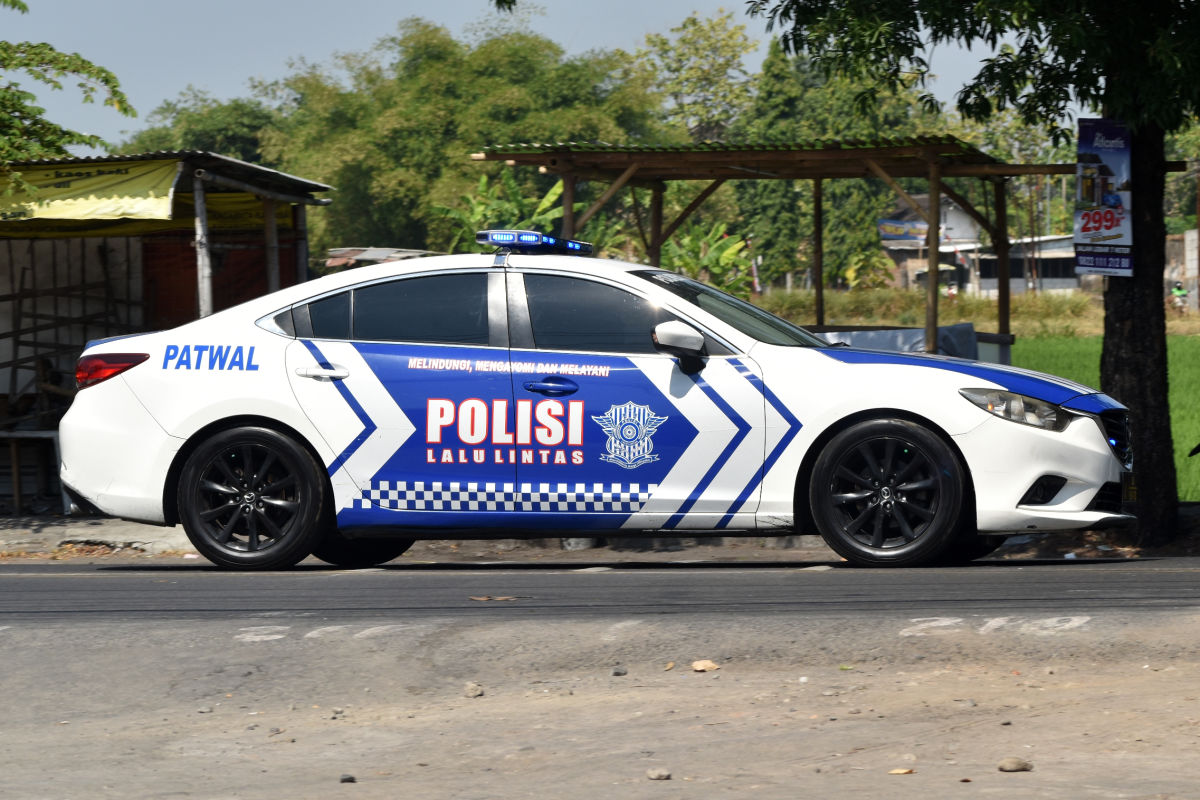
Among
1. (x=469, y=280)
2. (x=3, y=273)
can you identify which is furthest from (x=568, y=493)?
(x=3, y=273)

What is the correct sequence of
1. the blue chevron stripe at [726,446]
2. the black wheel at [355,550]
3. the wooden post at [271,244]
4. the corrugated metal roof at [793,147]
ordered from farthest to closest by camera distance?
the wooden post at [271,244], the corrugated metal roof at [793,147], the black wheel at [355,550], the blue chevron stripe at [726,446]

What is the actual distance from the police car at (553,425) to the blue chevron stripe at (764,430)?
11mm

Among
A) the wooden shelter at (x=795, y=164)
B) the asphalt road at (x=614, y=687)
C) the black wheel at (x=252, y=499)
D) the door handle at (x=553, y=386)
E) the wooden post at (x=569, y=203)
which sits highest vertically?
the wooden shelter at (x=795, y=164)

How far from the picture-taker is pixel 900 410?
7.27 meters

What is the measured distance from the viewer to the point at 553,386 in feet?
24.8

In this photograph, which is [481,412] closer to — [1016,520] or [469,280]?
[469,280]

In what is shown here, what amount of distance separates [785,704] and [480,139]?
184ft

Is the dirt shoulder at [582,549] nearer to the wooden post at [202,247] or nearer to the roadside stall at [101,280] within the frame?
the wooden post at [202,247]

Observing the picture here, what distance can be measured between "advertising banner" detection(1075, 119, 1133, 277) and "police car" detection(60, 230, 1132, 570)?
2480 millimetres

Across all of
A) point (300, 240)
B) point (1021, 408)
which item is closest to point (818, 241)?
point (300, 240)

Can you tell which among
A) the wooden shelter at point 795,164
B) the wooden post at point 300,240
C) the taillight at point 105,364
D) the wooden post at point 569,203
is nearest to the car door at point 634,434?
the taillight at point 105,364

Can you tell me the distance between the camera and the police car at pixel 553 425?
7.27 m

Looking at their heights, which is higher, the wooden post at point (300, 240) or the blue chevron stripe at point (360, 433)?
the wooden post at point (300, 240)

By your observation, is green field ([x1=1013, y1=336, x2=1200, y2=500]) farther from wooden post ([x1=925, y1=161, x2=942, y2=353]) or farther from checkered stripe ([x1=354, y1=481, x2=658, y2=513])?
checkered stripe ([x1=354, y1=481, x2=658, y2=513])
